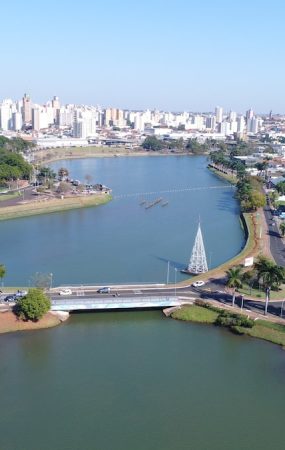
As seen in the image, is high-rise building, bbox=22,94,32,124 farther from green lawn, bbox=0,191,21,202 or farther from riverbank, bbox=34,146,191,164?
green lawn, bbox=0,191,21,202

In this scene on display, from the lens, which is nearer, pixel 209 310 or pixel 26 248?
→ pixel 209 310

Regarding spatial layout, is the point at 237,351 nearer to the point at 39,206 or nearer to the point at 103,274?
the point at 103,274

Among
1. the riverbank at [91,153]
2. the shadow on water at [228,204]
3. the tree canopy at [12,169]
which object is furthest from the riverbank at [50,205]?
the riverbank at [91,153]

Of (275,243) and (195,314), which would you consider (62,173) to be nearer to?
(275,243)

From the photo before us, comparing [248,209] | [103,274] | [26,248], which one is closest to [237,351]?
[103,274]

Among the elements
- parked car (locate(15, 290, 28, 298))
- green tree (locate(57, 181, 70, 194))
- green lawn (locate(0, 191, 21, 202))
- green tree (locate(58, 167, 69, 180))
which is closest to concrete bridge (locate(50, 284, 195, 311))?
parked car (locate(15, 290, 28, 298))

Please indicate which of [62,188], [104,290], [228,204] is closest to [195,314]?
[104,290]

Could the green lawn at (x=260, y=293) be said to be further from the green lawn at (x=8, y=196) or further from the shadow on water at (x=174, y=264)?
the green lawn at (x=8, y=196)
